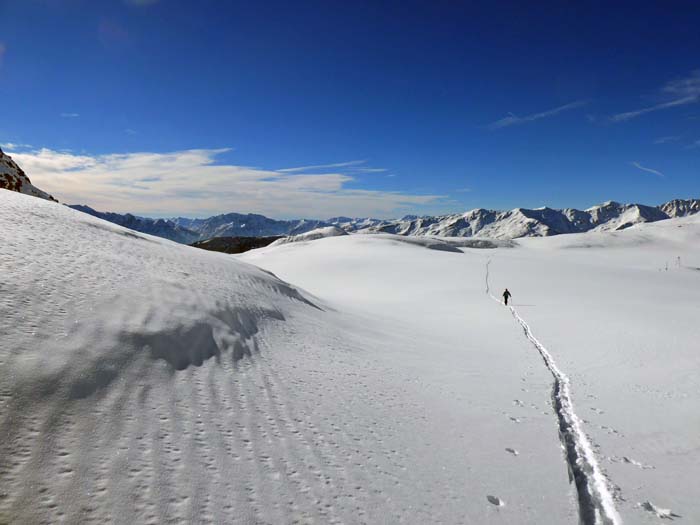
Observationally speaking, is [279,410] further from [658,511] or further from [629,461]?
[629,461]

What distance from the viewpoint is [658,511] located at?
6.02m

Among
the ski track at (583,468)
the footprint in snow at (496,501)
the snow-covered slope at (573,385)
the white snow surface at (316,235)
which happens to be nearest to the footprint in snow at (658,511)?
the snow-covered slope at (573,385)

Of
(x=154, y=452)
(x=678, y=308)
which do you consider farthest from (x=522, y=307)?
(x=154, y=452)

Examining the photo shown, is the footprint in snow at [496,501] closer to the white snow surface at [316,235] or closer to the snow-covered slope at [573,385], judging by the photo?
the snow-covered slope at [573,385]

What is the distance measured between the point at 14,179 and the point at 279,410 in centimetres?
4168

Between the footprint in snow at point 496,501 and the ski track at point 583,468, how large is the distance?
1.17 m

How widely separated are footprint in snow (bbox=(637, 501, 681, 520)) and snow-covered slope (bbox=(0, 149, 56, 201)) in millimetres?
44203

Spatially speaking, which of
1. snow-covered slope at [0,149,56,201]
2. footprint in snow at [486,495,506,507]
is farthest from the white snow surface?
footprint in snow at [486,495,506,507]

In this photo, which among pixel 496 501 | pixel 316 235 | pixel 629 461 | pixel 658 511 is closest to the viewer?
pixel 496 501

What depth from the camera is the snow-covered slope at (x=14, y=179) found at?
32.8 m

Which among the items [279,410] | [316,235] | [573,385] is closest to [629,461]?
[573,385]

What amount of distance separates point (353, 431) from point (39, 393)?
4.98 meters

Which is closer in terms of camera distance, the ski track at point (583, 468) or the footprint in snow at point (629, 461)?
the ski track at point (583, 468)

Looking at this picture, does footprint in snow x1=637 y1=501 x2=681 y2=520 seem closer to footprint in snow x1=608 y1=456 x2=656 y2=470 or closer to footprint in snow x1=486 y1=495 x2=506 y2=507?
footprint in snow x1=608 y1=456 x2=656 y2=470
